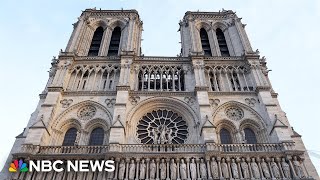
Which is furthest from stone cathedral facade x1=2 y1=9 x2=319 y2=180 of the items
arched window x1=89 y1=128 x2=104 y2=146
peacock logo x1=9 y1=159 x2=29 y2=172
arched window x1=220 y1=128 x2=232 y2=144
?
peacock logo x1=9 y1=159 x2=29 y2=172

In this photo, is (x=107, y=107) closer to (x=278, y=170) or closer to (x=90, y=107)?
(x=90, y=107)

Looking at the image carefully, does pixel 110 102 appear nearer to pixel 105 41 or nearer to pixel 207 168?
pixel 105 41

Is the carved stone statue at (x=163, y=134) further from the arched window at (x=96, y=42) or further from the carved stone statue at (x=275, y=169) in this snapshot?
the arched window at (x=96, y=42)

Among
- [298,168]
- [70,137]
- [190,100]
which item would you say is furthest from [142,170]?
[298,168]

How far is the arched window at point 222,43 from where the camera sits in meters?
29.4

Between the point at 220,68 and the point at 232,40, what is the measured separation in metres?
5.09

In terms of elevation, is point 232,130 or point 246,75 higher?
point 246,75

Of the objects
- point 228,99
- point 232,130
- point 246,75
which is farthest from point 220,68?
point 232,130

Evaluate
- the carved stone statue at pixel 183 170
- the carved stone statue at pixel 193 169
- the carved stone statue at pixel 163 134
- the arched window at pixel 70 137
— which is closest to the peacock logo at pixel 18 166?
the arched window at pixel 70 137

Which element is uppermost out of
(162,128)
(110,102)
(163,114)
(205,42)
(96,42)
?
(205,42)

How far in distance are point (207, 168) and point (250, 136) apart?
5726mm

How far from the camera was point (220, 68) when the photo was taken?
85.0ft

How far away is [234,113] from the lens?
2239 cm

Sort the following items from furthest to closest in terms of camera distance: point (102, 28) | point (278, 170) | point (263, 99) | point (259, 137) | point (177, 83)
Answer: point (102, 28), point (177, 83), point (263, 99), point (259, 137), point (278, 170)
